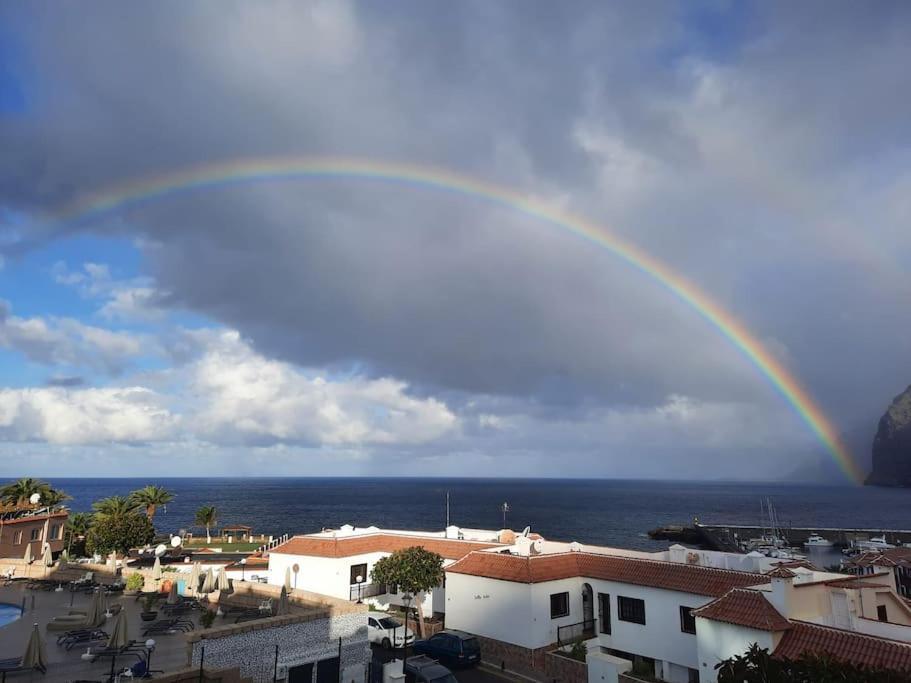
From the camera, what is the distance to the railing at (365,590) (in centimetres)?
3719

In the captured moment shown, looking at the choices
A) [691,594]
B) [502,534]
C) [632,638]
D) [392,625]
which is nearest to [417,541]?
[502,534]

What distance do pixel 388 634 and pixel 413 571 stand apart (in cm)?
312

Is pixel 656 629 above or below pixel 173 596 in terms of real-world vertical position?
below

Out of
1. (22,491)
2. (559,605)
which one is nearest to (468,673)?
(559,605)

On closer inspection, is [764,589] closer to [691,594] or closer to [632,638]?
[691,594]

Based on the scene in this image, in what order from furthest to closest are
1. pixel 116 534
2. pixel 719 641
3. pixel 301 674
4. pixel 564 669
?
pixel 116 534 < pixel 564 669 < pixel 719 641 < pixel 301 674

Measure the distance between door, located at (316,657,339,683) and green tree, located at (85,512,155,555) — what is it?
35673 mm

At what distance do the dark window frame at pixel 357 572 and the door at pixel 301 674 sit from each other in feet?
56.8

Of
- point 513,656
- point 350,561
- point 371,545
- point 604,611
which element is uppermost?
point 371,545

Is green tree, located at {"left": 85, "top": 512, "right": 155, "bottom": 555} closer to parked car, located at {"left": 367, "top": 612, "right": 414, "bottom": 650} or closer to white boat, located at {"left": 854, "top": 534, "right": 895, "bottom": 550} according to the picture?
parked car, located at {"left": 367, "top": 612, "right": 414, "bottom": 650}

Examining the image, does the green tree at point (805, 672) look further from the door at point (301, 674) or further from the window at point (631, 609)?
the window at point (631, 609)

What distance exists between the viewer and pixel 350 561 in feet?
123

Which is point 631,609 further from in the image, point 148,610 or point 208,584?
point 148,610

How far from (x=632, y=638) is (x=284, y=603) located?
51.8 feet
